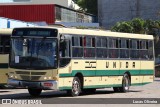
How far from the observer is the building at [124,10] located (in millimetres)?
92375

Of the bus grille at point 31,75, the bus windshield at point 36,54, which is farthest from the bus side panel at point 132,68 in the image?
the bus grille at point 31,75

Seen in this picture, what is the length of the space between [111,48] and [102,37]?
3.03 ft

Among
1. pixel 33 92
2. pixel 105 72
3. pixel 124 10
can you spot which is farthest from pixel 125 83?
pixel 124 10

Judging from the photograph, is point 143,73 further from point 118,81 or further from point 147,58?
point 118,81

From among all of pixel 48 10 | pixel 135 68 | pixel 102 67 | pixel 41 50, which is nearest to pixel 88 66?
pixel 102 67

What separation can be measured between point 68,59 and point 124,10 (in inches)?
2935

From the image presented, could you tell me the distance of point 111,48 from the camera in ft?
82.0

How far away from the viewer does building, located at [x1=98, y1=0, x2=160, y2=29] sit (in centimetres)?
9238

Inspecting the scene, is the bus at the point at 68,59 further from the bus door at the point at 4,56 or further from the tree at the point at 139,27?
the tree at the point at 139,27

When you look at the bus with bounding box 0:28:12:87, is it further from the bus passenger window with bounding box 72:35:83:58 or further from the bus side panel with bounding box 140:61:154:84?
the bus side panel with bounding box 140:61:154:84

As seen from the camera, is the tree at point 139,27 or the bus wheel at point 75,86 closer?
the bus wheel at point 75,86

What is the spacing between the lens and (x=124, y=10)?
312ft

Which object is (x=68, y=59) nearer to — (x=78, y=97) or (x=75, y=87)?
(x=75, y=87)

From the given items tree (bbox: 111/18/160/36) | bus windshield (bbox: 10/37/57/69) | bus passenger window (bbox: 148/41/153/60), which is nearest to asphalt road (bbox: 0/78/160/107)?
bus windshield (bbox: 10/37/57/69)
